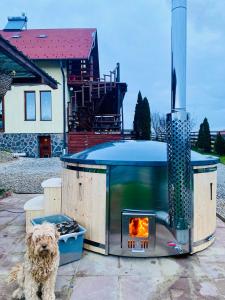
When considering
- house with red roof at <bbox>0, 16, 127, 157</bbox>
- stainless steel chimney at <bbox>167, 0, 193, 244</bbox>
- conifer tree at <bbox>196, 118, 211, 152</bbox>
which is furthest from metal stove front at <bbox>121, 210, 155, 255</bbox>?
conifer tree at <bbox>196, 118, 211, 152</bbox>

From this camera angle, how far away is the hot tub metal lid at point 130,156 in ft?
12.4

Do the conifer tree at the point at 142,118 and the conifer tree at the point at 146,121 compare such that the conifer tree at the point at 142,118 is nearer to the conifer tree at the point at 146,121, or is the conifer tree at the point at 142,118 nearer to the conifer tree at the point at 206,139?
the conifer tree at the point at 146,121

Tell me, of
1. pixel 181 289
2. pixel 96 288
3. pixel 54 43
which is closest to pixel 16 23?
pixel 54 43

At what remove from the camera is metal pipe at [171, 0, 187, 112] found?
327cm

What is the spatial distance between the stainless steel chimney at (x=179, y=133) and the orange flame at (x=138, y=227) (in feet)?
1.48

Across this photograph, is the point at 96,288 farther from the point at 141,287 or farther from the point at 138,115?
the point at 138,115

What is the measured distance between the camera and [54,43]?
18875 millimetres

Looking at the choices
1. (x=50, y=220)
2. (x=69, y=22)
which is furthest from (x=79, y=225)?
(x=69, y=22)

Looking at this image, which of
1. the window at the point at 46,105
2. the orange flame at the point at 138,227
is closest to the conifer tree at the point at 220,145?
the window at the point at 46,105

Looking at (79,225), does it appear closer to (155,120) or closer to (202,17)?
(202,17)

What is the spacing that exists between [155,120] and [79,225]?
1100 inches

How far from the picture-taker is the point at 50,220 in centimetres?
405

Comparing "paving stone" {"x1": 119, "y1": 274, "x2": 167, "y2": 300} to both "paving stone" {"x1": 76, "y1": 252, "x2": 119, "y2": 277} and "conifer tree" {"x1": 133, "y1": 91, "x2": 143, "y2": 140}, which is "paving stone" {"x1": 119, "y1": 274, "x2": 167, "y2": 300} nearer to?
"paving stone" {"x1": 76, "y1": 252, "x2": 119, "y2": 277}

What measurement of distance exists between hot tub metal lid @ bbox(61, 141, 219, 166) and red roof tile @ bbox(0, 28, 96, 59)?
14.1 meters
